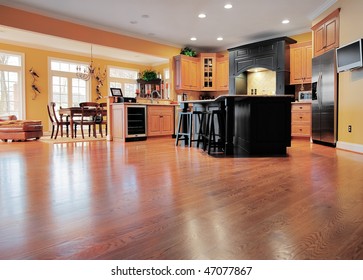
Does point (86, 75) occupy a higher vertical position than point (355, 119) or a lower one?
higher

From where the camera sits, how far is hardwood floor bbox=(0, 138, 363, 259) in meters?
1.26

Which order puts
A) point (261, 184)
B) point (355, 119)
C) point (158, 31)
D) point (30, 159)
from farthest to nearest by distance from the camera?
point (158, 31) < point (355, 119) < point (30, 159) < point (261, 184)

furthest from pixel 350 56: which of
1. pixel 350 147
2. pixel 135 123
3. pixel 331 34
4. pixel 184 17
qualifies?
pixel 135 123

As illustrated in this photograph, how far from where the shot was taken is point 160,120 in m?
7.79

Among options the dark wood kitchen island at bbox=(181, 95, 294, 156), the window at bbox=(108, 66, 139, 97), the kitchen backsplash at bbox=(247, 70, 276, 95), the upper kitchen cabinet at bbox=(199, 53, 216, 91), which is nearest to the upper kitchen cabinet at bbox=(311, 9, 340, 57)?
the dark wood kitchen island at bbox=(181, 95, 294, 156)

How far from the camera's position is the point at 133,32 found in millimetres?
7750

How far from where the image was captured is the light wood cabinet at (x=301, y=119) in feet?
22.8

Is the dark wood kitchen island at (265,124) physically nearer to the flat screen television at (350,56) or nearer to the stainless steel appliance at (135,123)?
the flat screen television at (350,56)

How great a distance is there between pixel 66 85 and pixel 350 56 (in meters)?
8.55

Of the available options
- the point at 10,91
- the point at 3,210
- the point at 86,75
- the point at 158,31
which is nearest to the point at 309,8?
the point at 158,31

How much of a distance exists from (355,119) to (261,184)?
10.8 feet

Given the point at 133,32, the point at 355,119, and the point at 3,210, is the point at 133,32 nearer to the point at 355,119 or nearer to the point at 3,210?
the point at 355,119

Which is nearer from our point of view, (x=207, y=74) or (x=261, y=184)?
(x=261, y=184)

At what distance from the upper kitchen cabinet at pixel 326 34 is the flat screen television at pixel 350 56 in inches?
13.6
